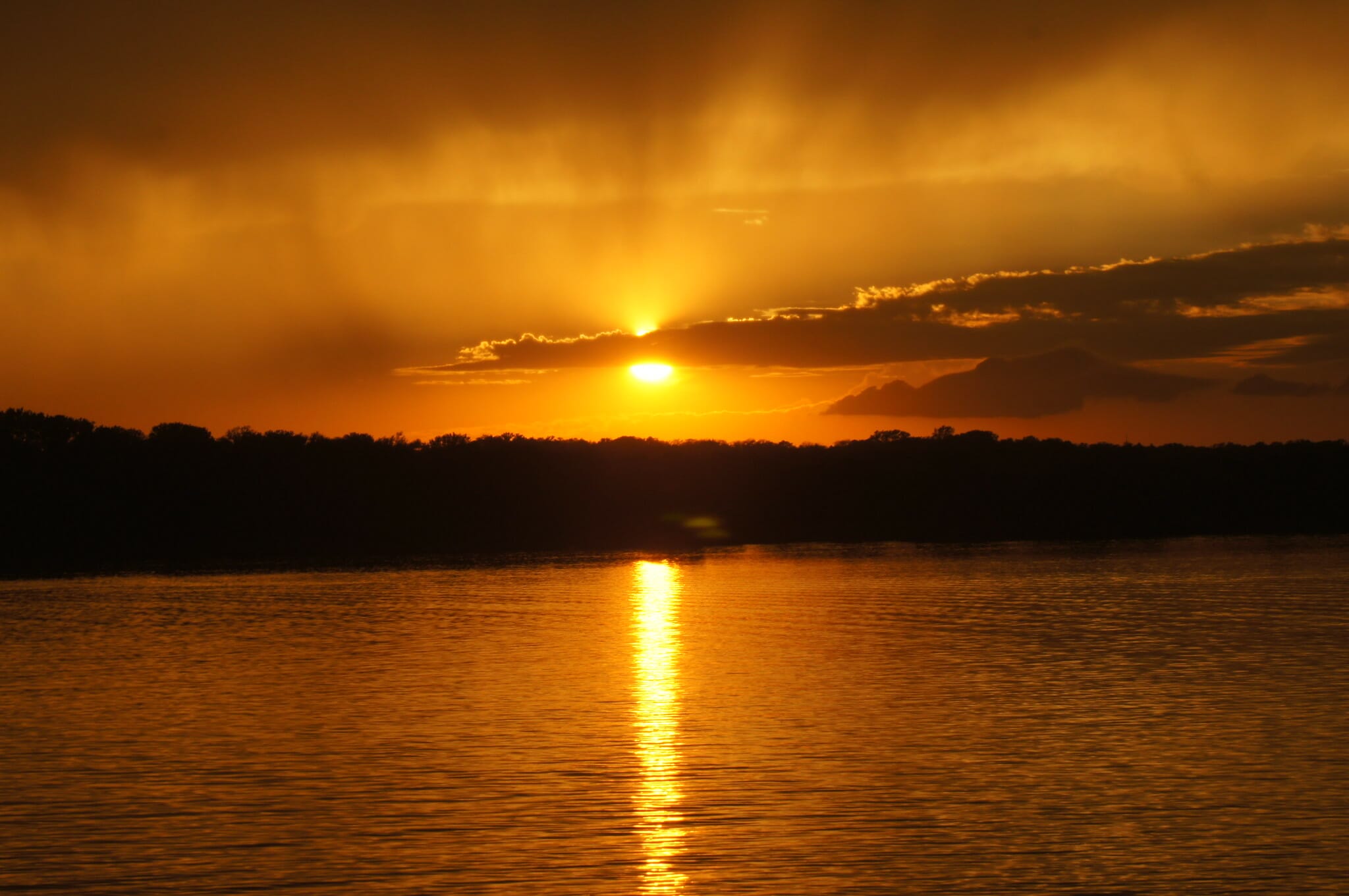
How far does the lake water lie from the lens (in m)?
17.4

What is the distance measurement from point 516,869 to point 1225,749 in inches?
555

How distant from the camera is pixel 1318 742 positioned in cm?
2455

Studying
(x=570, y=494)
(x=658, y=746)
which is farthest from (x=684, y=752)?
(x=570, y=494)

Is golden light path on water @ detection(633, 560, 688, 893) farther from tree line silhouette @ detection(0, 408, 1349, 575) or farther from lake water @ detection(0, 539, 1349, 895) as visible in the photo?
tree line silhouette @ detection(0, 408, 1349, 575)

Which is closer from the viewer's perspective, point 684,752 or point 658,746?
point 684,752

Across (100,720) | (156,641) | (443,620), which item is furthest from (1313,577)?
(100,720)

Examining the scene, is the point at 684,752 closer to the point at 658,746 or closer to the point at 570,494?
the point at 658,746

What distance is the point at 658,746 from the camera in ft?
83.9

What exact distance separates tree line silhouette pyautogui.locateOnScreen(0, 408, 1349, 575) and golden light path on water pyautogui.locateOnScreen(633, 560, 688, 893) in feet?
201

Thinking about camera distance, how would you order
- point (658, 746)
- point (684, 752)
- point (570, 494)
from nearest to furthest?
point (684, 752), point (658, 746), point (570, 494)

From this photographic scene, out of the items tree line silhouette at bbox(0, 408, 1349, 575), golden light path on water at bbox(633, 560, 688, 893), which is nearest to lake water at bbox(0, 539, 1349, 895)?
golden light path on water at bbox(633, 560, 688, 893)

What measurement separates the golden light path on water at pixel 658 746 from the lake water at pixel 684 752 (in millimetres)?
96

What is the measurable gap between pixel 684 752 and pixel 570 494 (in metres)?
121

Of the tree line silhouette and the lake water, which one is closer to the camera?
the lake water
